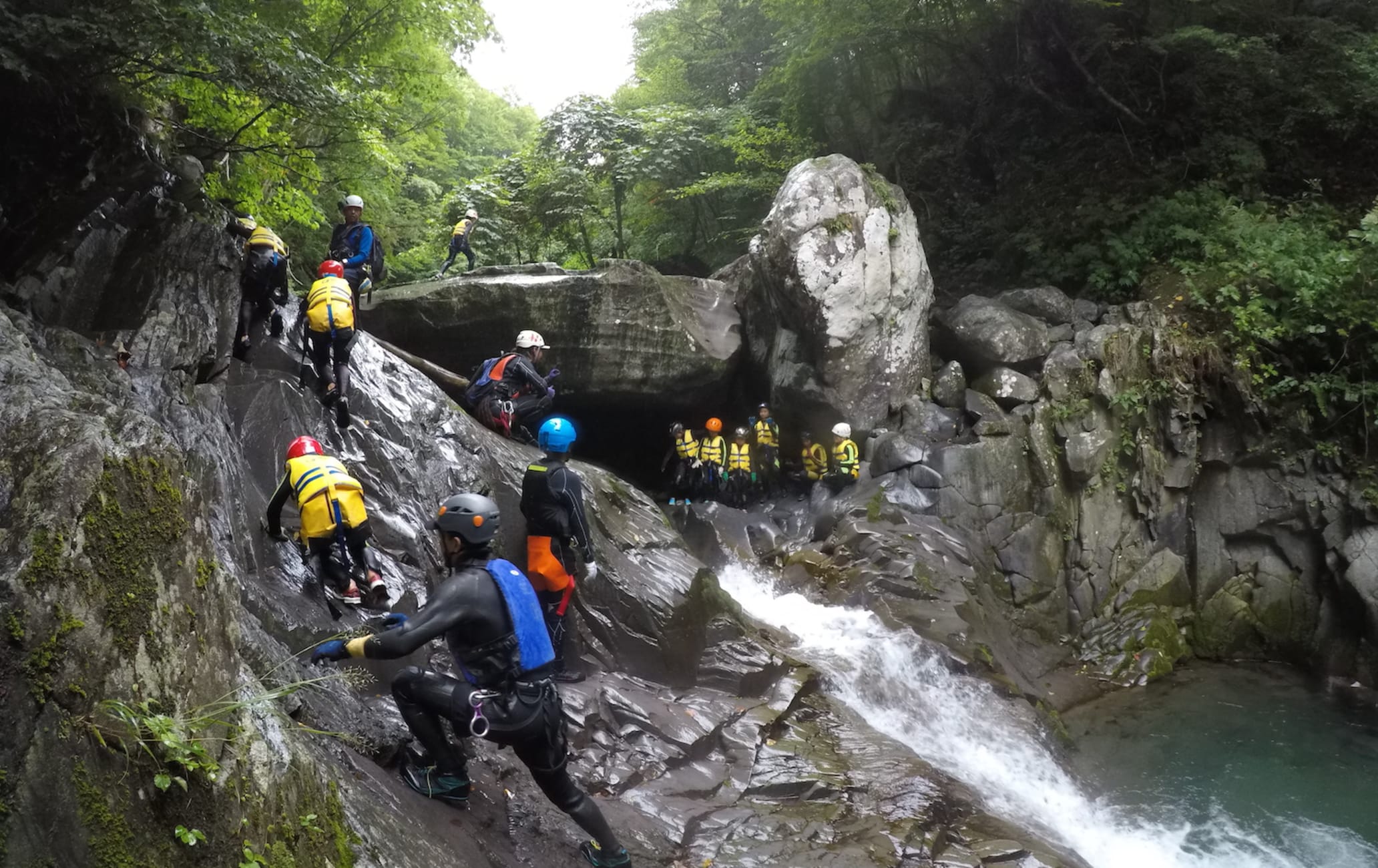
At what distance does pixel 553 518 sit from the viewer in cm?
653

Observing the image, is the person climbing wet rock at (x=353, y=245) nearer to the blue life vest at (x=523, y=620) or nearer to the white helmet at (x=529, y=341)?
the white helmet at (x=529, y=341)

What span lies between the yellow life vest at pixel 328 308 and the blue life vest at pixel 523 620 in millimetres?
4698

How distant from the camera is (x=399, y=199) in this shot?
17.4m

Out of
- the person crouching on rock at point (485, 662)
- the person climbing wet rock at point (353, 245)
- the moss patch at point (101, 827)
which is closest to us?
the moss patch at point (101, 827)

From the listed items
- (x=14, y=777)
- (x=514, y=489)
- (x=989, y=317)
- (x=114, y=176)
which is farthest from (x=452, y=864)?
(x=989, y=317)

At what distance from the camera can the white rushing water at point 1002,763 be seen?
7723mm

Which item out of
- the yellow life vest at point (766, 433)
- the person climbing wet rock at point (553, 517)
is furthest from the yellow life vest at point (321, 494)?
the yellow life vest at point (766, 433)

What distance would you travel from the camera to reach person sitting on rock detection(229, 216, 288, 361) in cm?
817

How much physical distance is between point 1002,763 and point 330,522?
23.6 ft

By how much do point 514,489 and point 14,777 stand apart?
259 inches

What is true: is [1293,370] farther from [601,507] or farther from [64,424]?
[64,424]

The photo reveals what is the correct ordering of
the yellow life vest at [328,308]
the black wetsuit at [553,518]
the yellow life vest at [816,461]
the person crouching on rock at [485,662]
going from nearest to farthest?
the person crouching on rock at [485,662] → the black wetsuit at [553,518] → the yellow life vest at [328,308] → the yellow life vest at [816,461]

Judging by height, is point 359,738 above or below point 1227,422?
below

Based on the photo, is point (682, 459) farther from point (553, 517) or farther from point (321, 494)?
point (321, 494)
